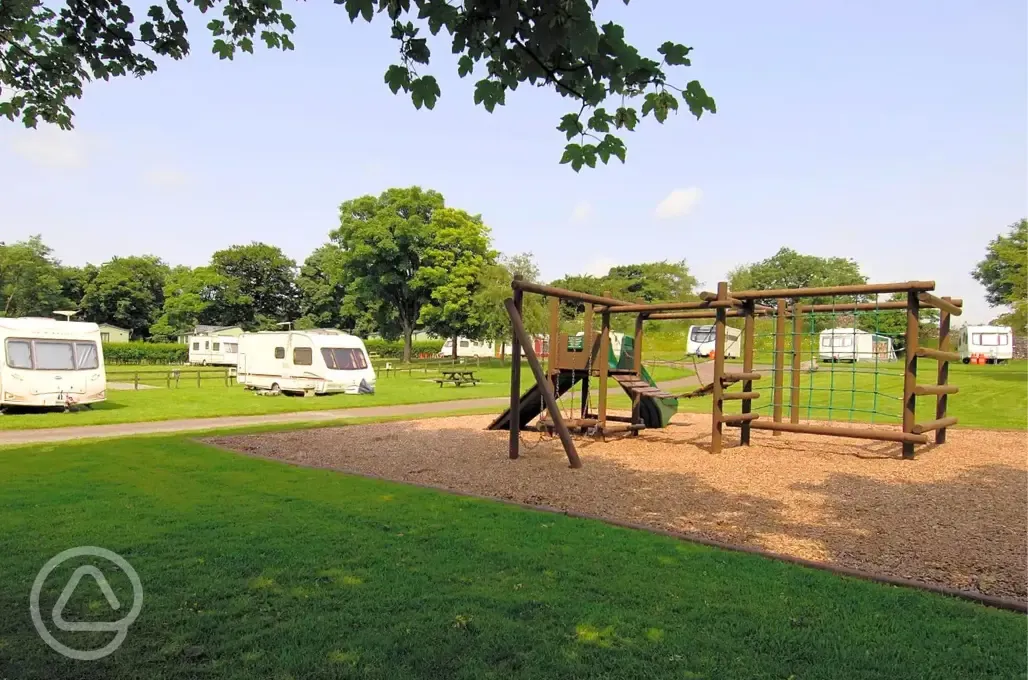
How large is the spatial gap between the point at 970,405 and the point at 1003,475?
40.5 feet

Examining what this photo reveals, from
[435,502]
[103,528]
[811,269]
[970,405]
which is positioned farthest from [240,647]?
[811,269]

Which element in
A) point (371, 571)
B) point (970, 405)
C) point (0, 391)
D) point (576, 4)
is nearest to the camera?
point (576, 4)

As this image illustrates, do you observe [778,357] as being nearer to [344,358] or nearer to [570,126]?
[570,126]

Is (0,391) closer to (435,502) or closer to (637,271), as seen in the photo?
(435,502)

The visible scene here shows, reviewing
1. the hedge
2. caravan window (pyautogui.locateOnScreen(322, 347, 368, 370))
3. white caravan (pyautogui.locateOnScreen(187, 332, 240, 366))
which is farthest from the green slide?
the hedge

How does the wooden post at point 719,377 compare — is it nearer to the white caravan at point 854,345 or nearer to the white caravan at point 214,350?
the white caravan at point 854,345

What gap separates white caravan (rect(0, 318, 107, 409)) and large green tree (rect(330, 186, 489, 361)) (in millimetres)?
26750

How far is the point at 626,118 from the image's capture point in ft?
12.5

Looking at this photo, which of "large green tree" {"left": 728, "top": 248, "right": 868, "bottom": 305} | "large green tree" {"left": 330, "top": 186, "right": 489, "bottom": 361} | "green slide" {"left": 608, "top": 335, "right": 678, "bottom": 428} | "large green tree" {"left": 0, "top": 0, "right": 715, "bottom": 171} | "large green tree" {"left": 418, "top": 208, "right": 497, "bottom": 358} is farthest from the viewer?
"large green tree" {"left": 728, "top": 248, "right": 868, "bottom": 305}

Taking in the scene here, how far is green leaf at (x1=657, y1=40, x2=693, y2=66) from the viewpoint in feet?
11.0

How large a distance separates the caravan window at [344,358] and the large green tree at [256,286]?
49.0 meters

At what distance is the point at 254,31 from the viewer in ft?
19.4

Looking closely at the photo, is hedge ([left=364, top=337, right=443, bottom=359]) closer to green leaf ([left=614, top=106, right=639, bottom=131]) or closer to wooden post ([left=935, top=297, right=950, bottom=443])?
wooden post ([left=935, top=297, right=950, bottom=443])

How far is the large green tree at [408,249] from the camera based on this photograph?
44.2 meters
